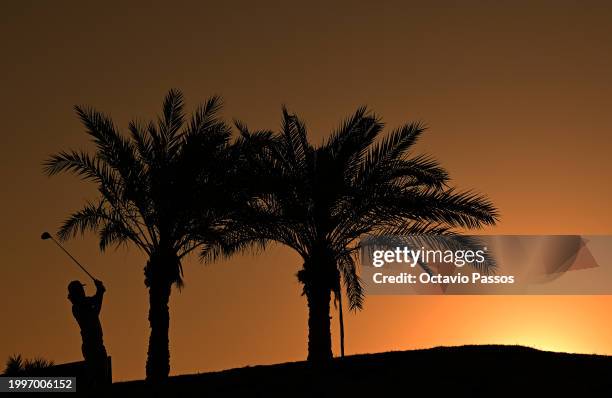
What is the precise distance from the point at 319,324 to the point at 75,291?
885 cm

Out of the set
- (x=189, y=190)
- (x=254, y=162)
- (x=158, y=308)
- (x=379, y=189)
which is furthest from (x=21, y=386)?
(x=379, y=189)

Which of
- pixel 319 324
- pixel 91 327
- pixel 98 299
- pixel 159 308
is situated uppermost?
pixel 159 308

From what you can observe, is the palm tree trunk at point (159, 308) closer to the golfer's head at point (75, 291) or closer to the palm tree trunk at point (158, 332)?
the palm tree trunk at point (158, 332)

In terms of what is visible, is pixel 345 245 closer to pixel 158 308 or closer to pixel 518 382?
pixel 158 308

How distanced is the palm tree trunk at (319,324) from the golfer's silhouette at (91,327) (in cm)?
784

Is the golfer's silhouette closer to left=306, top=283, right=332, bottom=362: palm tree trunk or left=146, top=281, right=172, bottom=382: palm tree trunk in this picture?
left=146, top=281, right=172, bottom=382: palm tree trunk

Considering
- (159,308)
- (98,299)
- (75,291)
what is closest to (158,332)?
(159,308)

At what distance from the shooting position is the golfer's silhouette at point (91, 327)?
20.7 meters

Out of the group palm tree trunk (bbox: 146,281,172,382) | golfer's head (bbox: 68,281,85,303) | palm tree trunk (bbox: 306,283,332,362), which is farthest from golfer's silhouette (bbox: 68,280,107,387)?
palm tree trunk (bbox: 306,283,332,362)

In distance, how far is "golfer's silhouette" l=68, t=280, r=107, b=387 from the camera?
2069cm

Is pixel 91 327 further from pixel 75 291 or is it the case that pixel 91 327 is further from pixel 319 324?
pixel 319 324

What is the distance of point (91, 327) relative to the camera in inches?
820

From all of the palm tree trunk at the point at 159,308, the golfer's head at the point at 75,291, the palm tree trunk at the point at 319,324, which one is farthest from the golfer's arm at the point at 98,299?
the palm tree trunk at the point at 319,324

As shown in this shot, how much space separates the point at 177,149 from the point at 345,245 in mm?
4960
